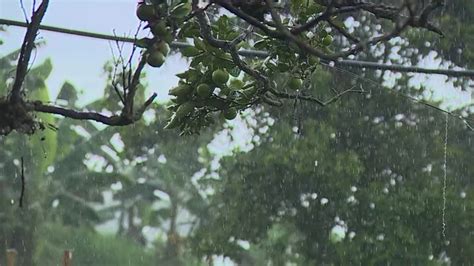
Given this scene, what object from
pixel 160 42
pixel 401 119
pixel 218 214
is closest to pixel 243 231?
pixel 218 214

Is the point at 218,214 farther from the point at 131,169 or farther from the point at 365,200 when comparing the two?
the point at 365,200

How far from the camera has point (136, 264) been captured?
1.89m

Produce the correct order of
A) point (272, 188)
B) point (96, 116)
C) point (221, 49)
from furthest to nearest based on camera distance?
point (272, 188)
point (221, 49)
point (96, 116)

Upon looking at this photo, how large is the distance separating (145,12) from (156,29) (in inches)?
0.5

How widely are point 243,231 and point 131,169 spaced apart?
1.08 ft

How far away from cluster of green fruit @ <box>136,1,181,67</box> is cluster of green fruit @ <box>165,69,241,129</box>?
10 centimetres

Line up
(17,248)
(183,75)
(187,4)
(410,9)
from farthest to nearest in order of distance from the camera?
(17,248) < (183,75) < (187,4) < (410,9)

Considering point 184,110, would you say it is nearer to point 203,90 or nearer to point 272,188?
point 203,90

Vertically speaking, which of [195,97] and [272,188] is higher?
[195,97]

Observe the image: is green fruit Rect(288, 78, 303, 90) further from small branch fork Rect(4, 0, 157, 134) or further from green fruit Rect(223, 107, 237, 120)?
small branch fork Rect(4, 0, 157, 134)

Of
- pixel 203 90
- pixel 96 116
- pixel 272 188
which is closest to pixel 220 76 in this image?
pixel 203 90

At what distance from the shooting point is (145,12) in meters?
0.43

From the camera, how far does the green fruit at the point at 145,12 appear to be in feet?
1.40

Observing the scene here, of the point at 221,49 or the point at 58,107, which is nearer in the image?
the point at 58,107
